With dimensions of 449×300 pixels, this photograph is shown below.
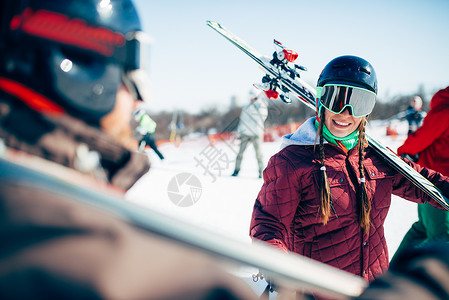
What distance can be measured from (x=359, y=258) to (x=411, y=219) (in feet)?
11.3

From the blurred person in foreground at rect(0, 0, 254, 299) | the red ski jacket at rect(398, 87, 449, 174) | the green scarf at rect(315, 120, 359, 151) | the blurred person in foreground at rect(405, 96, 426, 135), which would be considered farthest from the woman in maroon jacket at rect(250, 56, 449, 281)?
the blurred person in foreground at rect(405, 96, 426, 135)

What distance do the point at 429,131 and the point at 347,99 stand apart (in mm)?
1491

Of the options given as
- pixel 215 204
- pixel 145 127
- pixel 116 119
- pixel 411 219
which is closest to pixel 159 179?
pixel 145 127

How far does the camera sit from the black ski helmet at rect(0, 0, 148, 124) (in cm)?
71

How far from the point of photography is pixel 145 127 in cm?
699

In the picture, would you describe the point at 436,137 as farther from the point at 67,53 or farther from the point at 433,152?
the point at 67,53

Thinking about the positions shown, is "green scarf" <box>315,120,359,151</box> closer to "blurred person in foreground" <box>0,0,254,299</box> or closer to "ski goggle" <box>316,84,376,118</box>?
"ski goggle" <box>316,84,376,118</box>

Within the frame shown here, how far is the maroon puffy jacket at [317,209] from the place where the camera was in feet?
5.21

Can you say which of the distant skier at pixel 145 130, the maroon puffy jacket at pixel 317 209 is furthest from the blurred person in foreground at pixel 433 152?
the distant skier at pixel 145 130

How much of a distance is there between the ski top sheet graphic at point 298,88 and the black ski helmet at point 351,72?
1.33 ft

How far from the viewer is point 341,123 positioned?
176 centimetres

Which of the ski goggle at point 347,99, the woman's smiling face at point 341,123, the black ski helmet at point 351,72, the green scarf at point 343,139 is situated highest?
the black ski helmet at point 351,72

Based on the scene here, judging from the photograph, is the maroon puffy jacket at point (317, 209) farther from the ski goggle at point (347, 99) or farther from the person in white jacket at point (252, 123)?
the person in white jacket at point (252, 123)

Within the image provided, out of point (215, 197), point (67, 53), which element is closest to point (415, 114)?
point (215, 197)
